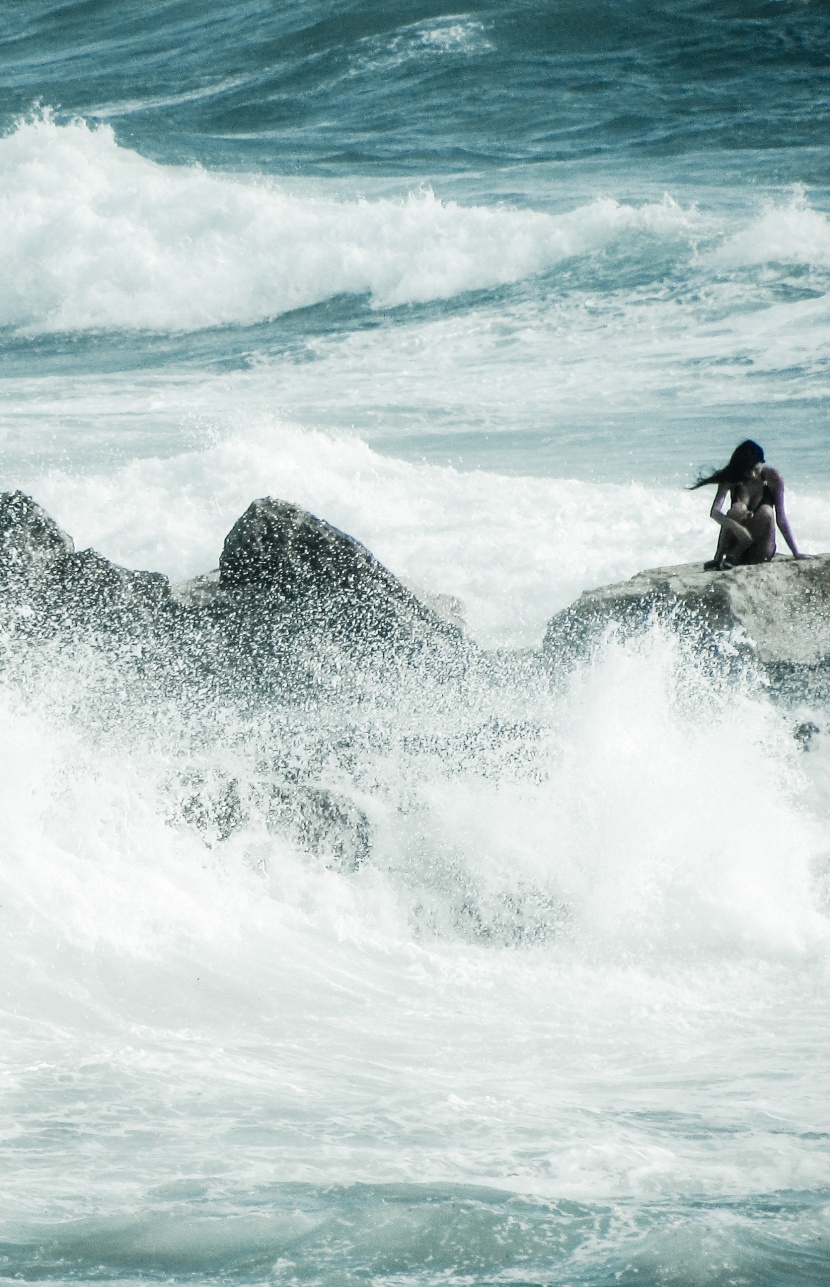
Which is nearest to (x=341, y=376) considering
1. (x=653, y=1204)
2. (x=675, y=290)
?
(x=675, y=290)

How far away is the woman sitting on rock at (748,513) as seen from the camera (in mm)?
8148

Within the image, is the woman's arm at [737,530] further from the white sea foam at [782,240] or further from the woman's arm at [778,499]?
the white sea foam at [782,240]

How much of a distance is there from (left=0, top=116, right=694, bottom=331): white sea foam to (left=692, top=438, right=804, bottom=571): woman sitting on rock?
37.4 feet

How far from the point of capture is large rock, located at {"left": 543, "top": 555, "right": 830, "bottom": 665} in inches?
295

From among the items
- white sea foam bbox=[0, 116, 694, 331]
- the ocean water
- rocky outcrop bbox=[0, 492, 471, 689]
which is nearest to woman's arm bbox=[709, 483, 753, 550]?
the ocean water

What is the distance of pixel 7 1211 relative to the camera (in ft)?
10.6

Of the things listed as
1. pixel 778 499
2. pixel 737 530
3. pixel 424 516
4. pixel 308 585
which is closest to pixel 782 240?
pixel 424 516

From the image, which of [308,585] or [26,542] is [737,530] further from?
[26,542]

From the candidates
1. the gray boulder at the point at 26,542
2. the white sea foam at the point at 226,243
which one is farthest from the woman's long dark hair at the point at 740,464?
the white sea foam at the point at 226,243

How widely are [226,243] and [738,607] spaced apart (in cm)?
1565

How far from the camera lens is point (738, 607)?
750 cm

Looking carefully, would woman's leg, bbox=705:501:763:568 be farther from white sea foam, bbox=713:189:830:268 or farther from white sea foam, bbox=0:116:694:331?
white sea foam, bbox=0:116:694:331

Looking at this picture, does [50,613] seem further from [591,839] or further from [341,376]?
[341,376]

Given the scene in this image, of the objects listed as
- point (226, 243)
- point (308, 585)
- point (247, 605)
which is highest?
point (226, 243)
